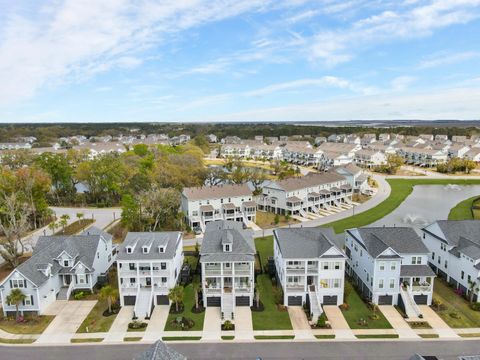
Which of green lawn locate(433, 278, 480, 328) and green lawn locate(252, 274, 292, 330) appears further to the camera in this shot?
green lawn locate(433, 278, 480, 328)

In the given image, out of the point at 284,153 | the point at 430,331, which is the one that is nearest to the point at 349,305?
the point at 430,331

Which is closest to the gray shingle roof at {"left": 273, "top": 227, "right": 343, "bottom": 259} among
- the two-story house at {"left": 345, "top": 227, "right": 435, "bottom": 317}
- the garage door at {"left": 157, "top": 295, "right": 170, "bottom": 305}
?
the two-story house at {"left": 345, "top": 227, "right": 435, "bottom": 317}

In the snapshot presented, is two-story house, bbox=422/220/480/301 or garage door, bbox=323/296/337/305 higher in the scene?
two-story house, bbox=422/220/480/301

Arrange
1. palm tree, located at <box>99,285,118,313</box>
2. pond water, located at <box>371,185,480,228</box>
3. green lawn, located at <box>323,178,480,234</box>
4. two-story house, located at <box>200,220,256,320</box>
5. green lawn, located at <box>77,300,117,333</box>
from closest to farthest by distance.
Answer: green lawn, located at <box>77,300,117,333</box>
palm tree, located at <box>99,285,118,313</box>
two-story house, located at <box>200,220,256,320</box>
green lawn, located at <box>323,178,480,234</box>
pond water, located at <box>371,185,480,228</box>

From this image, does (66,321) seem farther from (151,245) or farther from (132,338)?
(151,245)

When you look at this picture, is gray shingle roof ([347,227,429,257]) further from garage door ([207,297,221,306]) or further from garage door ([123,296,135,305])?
garage door ([123,296,135,305])

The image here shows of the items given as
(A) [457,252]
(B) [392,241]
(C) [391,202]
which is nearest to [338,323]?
(B) [392,241]

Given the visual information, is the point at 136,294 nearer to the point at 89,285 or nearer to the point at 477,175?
the point at 89,285
